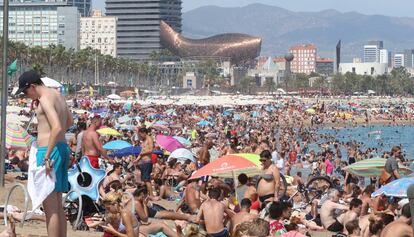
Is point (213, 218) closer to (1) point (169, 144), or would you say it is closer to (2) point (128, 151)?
(2) point (128, 151)

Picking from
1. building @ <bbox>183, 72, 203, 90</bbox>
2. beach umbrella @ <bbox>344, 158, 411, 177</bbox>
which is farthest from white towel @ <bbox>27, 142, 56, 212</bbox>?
building @ <bbox>183, 72, 203, 90</bbox>

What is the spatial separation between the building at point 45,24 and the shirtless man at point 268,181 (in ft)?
589

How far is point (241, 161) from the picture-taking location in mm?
13703

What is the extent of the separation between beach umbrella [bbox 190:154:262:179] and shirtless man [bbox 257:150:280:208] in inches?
24.4

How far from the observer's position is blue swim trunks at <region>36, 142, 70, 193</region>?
6.75 metres

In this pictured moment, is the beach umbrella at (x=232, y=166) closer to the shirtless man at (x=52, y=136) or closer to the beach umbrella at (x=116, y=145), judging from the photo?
the shirtless man at (x=52, y=136)

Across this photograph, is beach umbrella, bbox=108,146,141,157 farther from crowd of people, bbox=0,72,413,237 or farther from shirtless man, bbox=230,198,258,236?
shirtless man, bbox=230,198,258,236

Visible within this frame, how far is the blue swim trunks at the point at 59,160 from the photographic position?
6.75 metres

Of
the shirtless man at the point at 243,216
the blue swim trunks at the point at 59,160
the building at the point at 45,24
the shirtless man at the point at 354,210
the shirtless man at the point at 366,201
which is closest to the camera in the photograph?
the blue swim trunks at the point at 59,160

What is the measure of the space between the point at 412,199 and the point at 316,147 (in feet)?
170

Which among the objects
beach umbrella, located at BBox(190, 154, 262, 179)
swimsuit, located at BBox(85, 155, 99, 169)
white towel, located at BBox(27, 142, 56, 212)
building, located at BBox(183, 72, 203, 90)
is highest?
white towel, located at BBox(27, 142, 56, 212)

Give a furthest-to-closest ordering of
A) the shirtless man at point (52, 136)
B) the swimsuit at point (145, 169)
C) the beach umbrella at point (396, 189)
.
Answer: the swimsuit at point (145, 169) → the beach umbrella at point (396, 189) → the shirtless man at point (52, 136)

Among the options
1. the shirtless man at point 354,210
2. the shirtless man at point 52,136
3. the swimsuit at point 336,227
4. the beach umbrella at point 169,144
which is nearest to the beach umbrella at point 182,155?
the beach umbrella at point 169,144

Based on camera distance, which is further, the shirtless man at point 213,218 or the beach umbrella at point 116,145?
the beach umbrella at point 116,145
